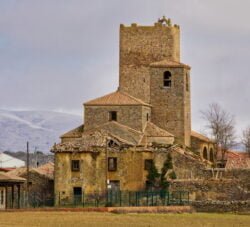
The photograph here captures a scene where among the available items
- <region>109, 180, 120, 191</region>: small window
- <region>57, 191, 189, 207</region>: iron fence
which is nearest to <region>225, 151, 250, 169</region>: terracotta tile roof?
<region>57, 191, 189, 207</region>: iron fence

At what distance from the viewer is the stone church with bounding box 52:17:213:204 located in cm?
10175

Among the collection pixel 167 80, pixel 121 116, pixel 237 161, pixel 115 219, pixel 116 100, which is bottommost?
pixel 115 219

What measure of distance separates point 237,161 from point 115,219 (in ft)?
140

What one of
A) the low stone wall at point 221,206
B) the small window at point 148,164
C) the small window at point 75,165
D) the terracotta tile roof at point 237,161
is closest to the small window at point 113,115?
the small window at point 148,164

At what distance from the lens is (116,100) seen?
4277 inches

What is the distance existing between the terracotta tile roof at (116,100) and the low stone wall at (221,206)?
1826cm

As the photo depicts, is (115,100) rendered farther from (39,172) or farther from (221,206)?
(221,206)

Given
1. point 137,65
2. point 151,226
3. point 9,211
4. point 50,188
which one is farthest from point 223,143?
point 151,226

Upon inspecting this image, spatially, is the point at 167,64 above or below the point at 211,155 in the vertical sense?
above

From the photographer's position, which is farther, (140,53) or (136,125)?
(140,53)

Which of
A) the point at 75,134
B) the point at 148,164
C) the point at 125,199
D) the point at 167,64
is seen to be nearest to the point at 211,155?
the point at 167,64

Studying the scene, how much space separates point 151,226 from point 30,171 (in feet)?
130

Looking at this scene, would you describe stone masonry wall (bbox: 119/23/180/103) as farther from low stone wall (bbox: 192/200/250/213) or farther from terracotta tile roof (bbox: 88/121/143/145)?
low stone wall (bbox: 192/200/250/213)

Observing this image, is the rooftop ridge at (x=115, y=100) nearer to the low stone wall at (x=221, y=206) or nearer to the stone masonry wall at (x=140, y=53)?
the stone masonry wall at (x=140, y=53)
